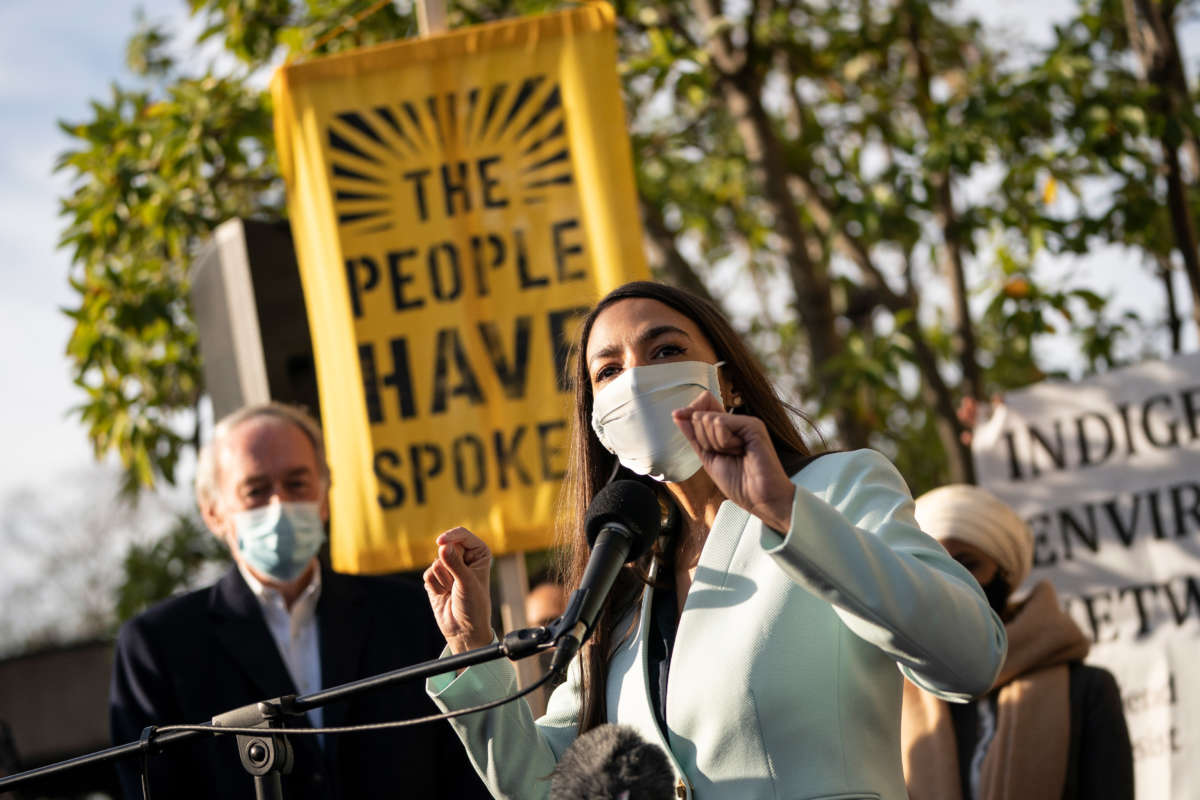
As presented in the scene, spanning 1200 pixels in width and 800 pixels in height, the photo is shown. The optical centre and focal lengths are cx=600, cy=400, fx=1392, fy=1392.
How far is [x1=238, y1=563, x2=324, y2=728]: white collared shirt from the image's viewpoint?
3604 mm

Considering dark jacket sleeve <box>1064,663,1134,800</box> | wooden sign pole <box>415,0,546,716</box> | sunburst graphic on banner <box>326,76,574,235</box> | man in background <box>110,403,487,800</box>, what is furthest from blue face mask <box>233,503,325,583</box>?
dark jacket sleeve <box>1064,663,1134,800</box>

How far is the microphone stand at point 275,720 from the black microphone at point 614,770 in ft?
0.63

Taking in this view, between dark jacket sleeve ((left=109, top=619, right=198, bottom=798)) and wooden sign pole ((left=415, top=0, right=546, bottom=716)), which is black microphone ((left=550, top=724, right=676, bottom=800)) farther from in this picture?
wooden sign pole ((left=415, top=0, right=546, bottom=716))

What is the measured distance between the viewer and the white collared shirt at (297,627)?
3604 millimetres

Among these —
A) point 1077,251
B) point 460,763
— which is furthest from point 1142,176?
point 460,763

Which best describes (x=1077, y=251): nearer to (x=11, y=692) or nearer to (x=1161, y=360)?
(x=1161, y=360)

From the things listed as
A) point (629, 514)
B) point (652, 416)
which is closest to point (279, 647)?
point (652, 416)

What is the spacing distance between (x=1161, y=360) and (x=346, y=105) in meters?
3.16

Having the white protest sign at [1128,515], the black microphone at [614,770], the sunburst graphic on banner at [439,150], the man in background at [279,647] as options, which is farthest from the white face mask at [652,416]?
the white protest sign at [1128,515]

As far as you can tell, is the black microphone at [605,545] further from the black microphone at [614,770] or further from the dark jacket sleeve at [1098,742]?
the dark jacket sleeve at [1098,742]

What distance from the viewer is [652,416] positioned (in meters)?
2.27

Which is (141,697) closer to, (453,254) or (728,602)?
(728,602)

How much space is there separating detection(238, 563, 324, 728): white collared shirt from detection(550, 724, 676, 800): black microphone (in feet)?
6.61

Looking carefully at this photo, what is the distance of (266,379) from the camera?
513 centimetres
